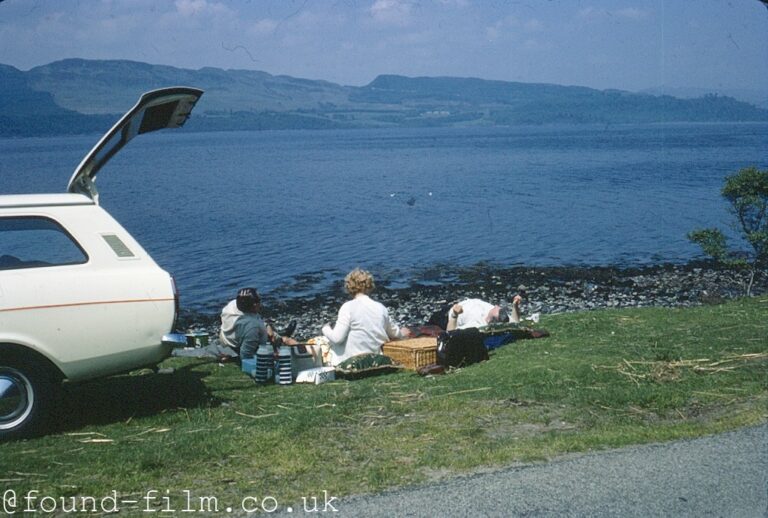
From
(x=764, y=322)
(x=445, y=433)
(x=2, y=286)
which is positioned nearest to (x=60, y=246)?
(x=2, y=286)

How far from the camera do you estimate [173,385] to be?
9.98 m

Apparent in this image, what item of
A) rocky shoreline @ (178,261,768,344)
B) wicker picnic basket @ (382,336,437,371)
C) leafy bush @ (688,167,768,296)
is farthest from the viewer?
rocky shoreline @ (178,261,768,344)

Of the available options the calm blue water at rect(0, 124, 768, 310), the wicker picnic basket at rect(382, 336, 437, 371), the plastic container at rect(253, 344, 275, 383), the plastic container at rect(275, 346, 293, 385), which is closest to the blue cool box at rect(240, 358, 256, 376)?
the plastic container at rect(253, 344, 275, 383)

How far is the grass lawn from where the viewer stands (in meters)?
6.27

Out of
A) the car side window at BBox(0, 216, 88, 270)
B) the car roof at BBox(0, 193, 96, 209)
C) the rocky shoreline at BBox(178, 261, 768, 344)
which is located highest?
the car roof at BBox(0, 193, 96, 209)

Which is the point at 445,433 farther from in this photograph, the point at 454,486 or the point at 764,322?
the point at 764,322

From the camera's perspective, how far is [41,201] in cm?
816

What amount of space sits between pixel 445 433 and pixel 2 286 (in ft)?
14.1

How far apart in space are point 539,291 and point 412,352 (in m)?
17.0

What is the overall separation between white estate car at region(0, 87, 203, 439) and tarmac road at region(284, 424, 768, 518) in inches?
128

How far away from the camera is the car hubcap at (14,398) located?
754 centimetres

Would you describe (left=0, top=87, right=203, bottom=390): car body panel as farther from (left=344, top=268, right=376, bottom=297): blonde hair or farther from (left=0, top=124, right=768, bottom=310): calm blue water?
→ (left=0, top=124, right=768, bottom=310): calm blue water

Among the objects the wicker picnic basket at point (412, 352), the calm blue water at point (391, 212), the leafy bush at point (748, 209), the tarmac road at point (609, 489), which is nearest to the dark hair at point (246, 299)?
the wicker picnic basket at point (412, 352)

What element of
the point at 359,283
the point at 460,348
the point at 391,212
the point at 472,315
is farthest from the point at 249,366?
the point at 391,212
